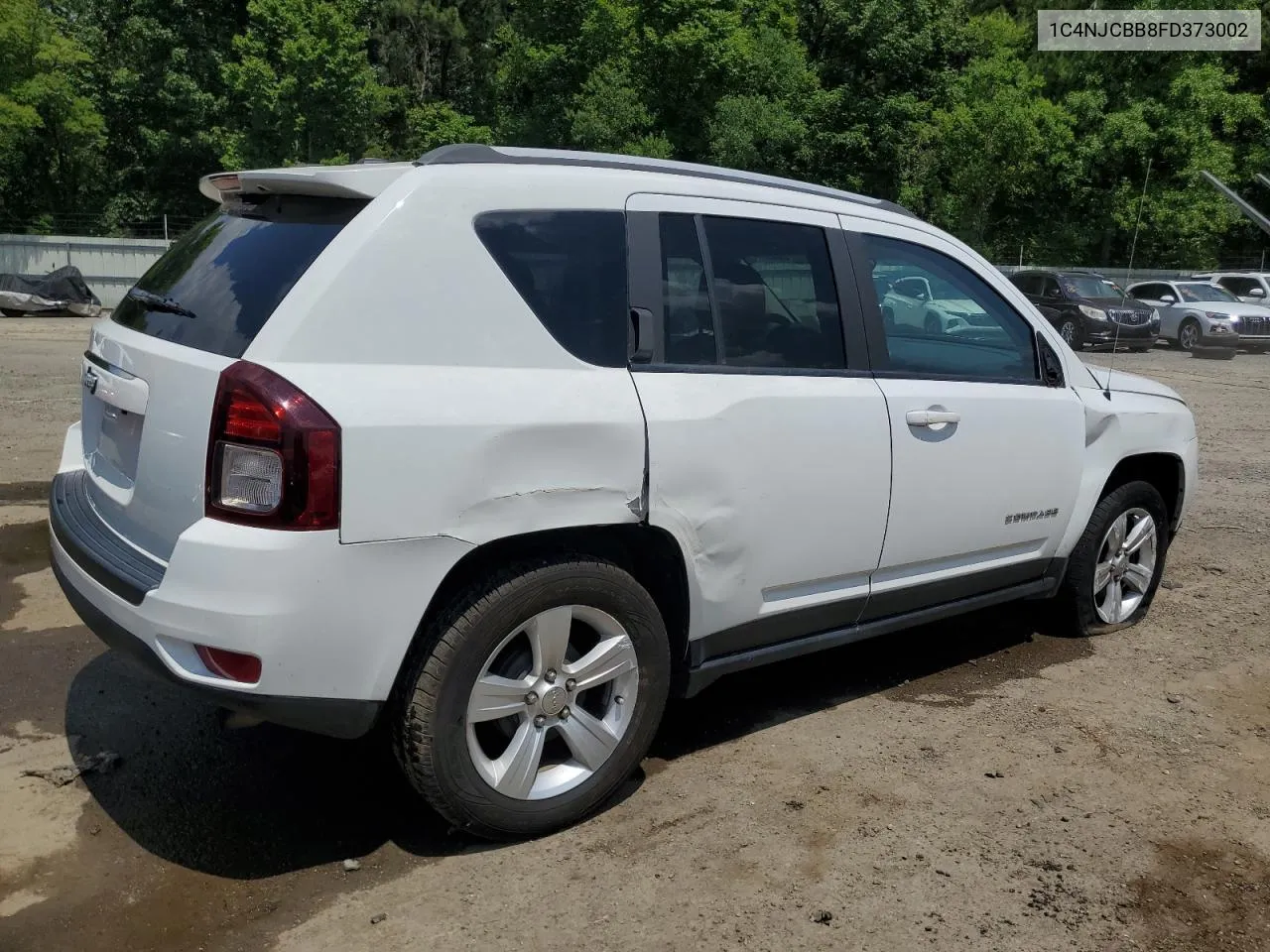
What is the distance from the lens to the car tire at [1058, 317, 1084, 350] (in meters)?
22.0

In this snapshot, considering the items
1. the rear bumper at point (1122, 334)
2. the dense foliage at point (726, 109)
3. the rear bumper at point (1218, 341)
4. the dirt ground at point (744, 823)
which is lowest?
the dirt ground at point (744, 823)

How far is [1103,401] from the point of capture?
4.82 meters

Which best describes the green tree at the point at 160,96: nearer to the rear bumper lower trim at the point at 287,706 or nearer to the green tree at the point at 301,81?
the green tree at the point at 301,81

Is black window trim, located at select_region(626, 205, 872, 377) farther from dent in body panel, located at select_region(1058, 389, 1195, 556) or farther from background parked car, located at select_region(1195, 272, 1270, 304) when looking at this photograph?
background parked car, located at select_region(1195, 272, 1270, 304)

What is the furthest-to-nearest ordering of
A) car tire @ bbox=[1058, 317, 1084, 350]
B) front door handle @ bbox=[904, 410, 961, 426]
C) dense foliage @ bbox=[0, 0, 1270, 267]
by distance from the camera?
1. dense foliage @ bbox=[0, 0, 1270, 267]
2. car tire @ bbox=[1058, 317, 1084, 350]
3. front door handle @ bbox=[904, 410, 961, 426]

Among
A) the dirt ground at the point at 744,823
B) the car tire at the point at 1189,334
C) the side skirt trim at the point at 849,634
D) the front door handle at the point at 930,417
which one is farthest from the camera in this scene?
the car tire at the point at 1189,334

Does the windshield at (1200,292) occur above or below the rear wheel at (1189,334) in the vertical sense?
above

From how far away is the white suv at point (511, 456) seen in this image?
2.84 meters

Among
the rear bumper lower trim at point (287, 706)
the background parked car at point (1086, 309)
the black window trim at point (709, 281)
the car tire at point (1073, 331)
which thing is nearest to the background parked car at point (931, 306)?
the black window trim at point (709, 281)

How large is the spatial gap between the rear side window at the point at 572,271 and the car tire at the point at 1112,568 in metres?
2.67

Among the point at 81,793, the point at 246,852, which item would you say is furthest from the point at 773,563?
the point at 81,793

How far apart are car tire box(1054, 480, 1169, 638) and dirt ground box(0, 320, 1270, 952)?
20 cm

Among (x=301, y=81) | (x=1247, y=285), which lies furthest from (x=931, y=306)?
(x=301, y=81)

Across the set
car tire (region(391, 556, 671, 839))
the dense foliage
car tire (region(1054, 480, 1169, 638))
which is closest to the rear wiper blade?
car tire (region(391, 556, 671, 839))
